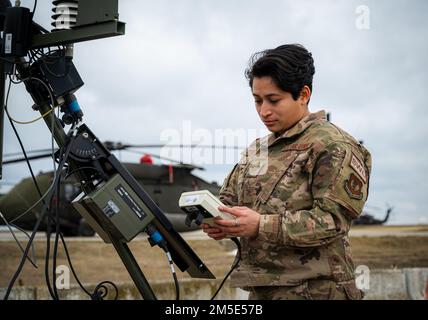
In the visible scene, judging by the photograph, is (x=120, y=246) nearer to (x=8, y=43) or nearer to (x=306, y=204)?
(x=306, y=204)

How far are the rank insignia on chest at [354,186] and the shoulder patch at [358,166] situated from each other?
28mm

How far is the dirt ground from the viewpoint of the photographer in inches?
369

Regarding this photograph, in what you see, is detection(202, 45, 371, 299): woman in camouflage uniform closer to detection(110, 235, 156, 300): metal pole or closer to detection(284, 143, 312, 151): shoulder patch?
detection(284, 143, 312, 151): shoulder patch

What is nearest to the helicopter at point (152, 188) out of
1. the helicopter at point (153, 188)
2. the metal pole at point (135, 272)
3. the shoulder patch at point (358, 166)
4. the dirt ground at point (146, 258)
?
the helicopter at point (153, 188)

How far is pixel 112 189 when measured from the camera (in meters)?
2.44

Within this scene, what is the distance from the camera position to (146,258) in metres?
12.4

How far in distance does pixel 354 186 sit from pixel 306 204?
0.21m

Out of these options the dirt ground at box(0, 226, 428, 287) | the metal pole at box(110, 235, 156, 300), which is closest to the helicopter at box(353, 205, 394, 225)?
the dirt ground at box(0, 226, 428, 287)

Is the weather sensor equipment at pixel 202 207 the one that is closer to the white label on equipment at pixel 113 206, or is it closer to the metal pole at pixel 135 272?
the white label on equipment at pixel 113 206

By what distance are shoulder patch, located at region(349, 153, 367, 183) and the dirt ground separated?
6.26 m

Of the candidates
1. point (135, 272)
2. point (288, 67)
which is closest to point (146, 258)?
point (135, 272)

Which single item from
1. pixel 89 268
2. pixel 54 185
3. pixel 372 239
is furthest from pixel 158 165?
pixel 54 185

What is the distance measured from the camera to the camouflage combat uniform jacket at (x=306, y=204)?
211 cm
